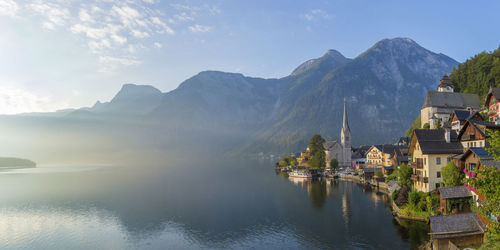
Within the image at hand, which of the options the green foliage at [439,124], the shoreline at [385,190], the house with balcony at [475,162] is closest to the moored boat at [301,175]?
the shoreline at [385,190]

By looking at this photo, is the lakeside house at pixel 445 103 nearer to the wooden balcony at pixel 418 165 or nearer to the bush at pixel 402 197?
the wooden balcony at pixel 418 165

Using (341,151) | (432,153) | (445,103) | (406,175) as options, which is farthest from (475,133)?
(341,151)

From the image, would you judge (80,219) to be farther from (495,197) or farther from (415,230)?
(495,197)

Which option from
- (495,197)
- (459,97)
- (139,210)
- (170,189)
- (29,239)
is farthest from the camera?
(170,189)

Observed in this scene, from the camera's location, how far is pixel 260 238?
55.3 meters

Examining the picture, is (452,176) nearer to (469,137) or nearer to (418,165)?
(469,137)

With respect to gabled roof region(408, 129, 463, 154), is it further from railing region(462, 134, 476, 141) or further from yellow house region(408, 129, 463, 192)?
railing region(462, 134, 476, 141)

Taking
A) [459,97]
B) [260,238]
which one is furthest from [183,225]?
[459,97]

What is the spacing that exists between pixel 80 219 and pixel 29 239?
14921 millimetres

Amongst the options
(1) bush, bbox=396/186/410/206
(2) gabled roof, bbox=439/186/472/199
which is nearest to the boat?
(1) bush, bbox=396/186/410/206

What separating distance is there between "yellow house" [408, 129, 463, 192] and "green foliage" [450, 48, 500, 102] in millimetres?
61197

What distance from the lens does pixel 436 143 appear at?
6325cm

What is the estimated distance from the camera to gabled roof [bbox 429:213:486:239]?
38.1 m

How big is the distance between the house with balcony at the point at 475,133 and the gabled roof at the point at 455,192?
1124cm
